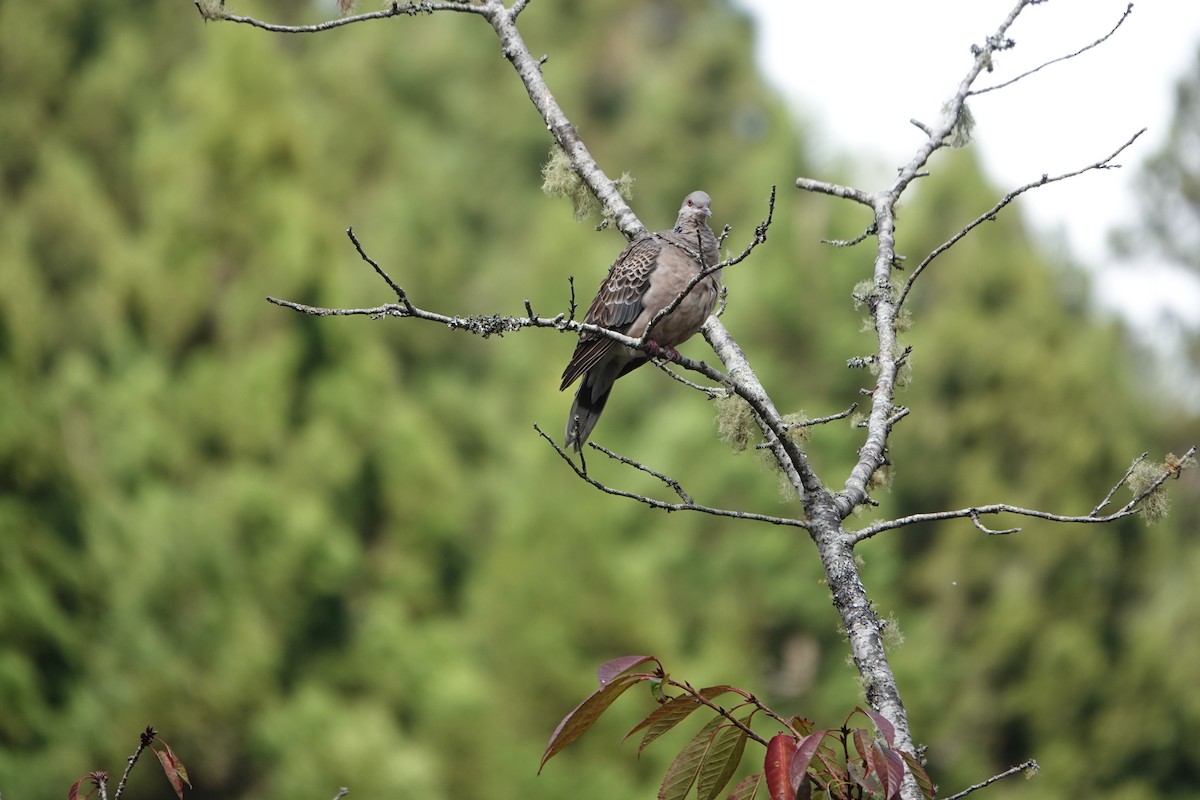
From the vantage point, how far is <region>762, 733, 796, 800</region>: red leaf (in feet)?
7.13

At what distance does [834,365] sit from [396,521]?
18.4 feet

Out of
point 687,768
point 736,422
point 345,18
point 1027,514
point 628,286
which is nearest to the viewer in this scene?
point 687,768

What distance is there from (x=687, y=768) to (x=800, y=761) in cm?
28

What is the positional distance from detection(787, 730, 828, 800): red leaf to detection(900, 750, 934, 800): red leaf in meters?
0.24

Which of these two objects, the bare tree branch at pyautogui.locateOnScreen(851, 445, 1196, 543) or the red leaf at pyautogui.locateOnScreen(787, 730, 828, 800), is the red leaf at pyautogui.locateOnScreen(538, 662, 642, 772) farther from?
the bare tree branch at pyautogui.locateOnScreen(851, 445, 1196, 543)

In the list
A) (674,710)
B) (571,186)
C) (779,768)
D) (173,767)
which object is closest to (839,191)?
(571,186)

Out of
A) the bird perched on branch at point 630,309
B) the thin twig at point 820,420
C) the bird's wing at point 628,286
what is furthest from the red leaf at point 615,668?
the bird's wing at point 628,286

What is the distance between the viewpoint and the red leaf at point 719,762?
241 centimetres

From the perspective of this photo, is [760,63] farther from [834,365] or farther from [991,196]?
[834,365]

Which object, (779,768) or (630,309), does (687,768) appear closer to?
(779,768)

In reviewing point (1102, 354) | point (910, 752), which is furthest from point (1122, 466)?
point (910, 752)

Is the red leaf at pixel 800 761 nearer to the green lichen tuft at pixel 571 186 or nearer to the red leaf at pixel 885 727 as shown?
the red leaf at pixel 885 727

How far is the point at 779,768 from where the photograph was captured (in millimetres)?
2211

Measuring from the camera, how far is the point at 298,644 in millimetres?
11289
